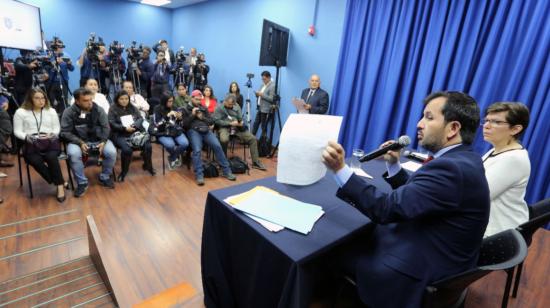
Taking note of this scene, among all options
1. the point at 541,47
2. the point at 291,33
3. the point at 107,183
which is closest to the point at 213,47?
the point at 291,33

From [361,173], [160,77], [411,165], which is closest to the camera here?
[361,173]

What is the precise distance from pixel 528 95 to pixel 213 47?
5897mm

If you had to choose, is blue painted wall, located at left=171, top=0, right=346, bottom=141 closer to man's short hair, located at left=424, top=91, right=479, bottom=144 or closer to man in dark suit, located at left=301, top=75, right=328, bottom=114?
man in dark suit, located at left=301, top=75, right=328, bottom=114

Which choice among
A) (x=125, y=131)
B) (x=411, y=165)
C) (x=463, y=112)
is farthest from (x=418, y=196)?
(x=125, y=131)

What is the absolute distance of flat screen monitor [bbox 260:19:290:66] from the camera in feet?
13.3

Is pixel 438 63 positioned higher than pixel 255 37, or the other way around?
pixel 255 37

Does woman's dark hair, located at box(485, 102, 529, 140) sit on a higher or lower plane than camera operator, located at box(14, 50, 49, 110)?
higher

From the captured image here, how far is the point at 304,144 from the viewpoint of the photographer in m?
0.99

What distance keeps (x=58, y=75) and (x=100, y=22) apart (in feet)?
10.7

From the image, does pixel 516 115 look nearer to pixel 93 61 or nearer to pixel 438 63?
pixel 438 63

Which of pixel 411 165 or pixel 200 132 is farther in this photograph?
pixel 200 132

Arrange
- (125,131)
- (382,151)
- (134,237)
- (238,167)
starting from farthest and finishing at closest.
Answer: (238,167), (125,131), (134,237), (382,151)

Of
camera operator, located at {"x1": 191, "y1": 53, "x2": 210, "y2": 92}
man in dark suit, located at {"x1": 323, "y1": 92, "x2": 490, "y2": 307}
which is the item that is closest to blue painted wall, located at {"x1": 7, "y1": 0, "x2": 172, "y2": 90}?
→ camera operator, located at {"x1": 191, "y1": 53, "x2": 210, "y2": 92}

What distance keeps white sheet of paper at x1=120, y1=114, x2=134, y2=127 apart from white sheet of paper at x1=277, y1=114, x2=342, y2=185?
297 cm
